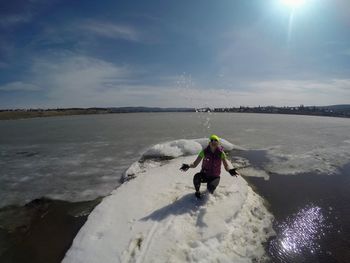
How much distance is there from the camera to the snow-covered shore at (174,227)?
17.8 ft

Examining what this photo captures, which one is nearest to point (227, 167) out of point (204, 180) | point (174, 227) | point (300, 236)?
point (204, 180)

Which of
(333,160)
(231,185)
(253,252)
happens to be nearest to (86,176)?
(231,185)

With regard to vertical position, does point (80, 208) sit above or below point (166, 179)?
below

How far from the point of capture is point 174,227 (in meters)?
6.17

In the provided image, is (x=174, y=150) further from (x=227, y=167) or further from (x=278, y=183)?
(x=227, y=167)

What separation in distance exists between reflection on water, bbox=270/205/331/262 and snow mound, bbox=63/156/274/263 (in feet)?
1.13

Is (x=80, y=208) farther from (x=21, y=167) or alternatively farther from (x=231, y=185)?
(x=21, y=167)

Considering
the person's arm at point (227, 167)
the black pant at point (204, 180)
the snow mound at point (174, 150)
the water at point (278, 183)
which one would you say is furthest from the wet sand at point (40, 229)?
the snow mound at point (174, 150)

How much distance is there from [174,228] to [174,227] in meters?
0.04

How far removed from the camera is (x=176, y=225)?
6262mm

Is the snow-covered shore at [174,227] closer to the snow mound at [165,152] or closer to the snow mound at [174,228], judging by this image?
the snow mound at [174,228]

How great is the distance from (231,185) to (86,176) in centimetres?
746

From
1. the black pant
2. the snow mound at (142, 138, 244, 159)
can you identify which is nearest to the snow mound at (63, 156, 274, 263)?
the black pant

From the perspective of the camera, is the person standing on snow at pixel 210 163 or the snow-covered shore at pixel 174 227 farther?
the person standing on snow at pixel 210 163
